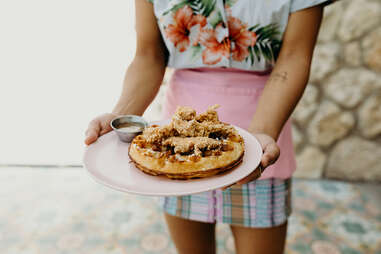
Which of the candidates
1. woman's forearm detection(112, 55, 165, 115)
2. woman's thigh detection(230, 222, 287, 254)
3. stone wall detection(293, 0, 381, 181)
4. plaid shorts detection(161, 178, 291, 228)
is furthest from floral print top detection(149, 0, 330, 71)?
stone wall detection(293, 0, 381, 181)

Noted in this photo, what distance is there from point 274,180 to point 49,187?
8.53ft

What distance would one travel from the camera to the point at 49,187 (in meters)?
3.31

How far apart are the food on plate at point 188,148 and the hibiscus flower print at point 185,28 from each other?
0.36m

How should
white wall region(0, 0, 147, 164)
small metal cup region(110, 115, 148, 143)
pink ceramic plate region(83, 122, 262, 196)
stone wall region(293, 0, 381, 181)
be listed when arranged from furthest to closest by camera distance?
white wall region(0, 0, 147, 164) < stone wall region(293, 0, 381, 181) < small metal cup region(110, 115, 148, 143) < pink ceramic plate region(83, 122, 262, 196)

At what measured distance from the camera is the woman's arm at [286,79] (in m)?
1.33

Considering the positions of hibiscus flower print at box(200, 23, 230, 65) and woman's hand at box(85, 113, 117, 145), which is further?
hibiscus flower print at box(200, 23, 230, 65)

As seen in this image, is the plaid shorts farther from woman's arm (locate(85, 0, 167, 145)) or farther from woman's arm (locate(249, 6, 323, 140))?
woman's arm (locate(85, 0, 167, 145))

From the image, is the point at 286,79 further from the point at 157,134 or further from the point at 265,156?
the point at 157,134

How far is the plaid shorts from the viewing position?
1.51 meters

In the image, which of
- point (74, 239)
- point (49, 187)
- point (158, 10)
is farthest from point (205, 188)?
point (49, 187)

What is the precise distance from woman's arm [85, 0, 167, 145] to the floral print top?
8 cm

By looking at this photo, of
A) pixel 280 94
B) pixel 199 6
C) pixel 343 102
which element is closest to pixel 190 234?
pixel 280 94

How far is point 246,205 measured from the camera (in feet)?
5.00

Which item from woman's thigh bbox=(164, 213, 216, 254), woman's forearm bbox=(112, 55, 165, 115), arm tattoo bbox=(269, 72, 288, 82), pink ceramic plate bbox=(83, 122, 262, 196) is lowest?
A: woman's thigh bbox=(164, 213, 216, 254)
